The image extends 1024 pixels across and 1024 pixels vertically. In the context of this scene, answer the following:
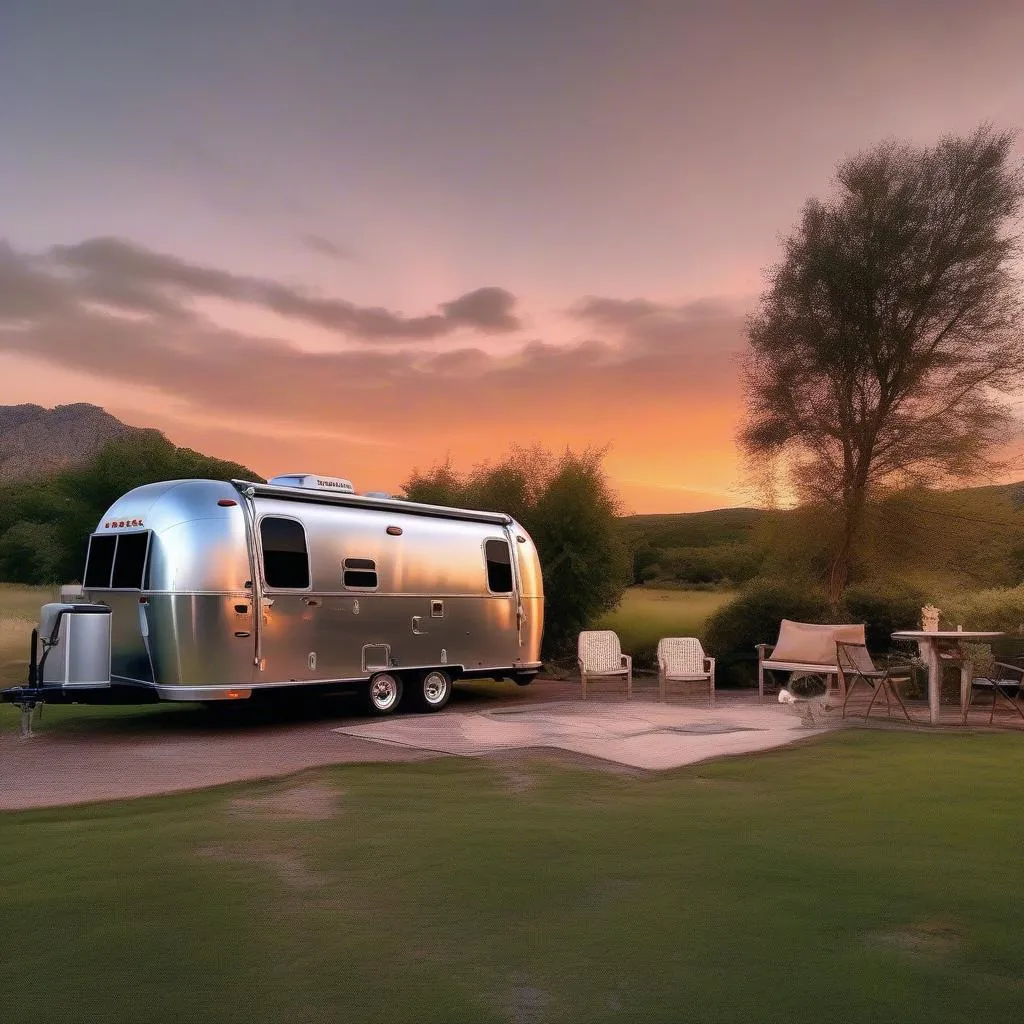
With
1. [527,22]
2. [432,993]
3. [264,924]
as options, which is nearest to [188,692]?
[264,924]

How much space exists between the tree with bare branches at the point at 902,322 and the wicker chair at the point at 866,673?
7.12 meters

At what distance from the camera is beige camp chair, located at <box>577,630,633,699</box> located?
45.9ft

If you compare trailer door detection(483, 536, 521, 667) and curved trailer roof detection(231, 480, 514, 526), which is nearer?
curved trailer roof detection(231, 480, 514, 526)

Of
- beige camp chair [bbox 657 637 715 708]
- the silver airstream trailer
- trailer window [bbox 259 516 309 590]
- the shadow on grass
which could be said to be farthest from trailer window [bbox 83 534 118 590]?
beige camp chair [bbox 657 637 715 708]

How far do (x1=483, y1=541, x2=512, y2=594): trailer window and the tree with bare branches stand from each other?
9398 millimetres

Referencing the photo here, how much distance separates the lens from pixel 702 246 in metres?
18.4

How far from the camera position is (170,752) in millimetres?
9461

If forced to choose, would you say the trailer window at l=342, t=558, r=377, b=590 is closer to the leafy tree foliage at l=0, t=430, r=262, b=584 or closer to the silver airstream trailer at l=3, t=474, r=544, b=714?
the silver airstream trailer at l=3, t=474, r=544, b=714

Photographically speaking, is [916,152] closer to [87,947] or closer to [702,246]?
[702,246]

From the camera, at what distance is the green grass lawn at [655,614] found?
19.8 metres

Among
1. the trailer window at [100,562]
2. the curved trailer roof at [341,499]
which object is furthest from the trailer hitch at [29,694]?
the curved trailer roof at [341,499]

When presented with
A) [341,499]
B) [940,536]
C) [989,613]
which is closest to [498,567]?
[341,499]

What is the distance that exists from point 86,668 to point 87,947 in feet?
22.1

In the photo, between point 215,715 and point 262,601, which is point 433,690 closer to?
point 215,715
